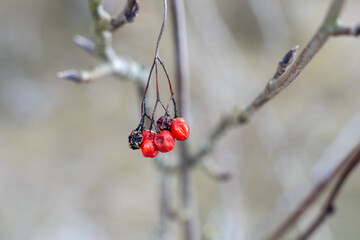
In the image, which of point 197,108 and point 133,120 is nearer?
point 197,108

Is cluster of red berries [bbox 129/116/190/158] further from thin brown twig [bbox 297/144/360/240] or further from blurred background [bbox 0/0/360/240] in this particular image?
blurred background [bbox 0/0/360/240]

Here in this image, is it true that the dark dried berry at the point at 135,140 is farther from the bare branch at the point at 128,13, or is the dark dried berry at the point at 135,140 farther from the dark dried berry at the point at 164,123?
the bare branch at the point at 128,13

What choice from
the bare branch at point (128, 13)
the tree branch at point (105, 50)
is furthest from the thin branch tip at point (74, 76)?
the bare branch at point (128, 13)

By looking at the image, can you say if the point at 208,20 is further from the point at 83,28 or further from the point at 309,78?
the point at 83,28

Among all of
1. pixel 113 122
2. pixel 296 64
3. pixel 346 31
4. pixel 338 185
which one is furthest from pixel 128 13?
pixel 113 122

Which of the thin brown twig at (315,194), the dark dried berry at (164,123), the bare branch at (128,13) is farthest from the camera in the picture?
the thin brown twig at (315,194)

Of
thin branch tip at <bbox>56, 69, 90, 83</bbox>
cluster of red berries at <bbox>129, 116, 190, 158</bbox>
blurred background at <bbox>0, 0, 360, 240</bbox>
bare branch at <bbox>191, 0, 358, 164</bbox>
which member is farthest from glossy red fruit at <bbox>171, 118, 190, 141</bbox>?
blurred background at <bbox>0, 0, 360, 240</bbox>

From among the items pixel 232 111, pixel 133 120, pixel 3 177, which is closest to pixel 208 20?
pixel 232 111
